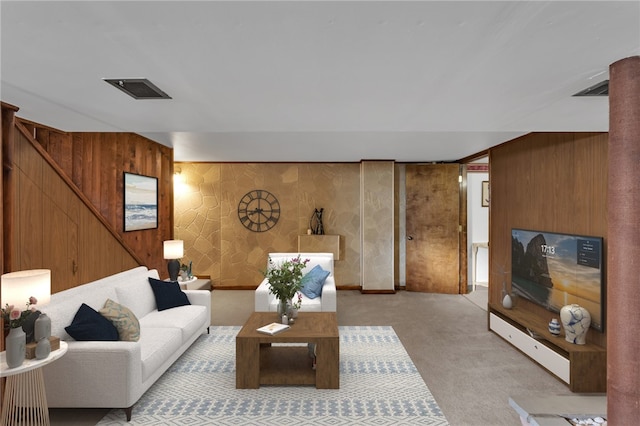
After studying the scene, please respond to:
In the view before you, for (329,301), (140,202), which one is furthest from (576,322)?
(140,202)

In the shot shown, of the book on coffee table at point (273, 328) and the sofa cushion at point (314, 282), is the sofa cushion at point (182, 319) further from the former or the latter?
the sofa cushion at point (314, 282)

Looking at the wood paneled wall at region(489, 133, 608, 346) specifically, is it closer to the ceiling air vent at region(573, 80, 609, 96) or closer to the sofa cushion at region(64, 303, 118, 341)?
the ceiling air vent at region(573, 80, 609, 96)

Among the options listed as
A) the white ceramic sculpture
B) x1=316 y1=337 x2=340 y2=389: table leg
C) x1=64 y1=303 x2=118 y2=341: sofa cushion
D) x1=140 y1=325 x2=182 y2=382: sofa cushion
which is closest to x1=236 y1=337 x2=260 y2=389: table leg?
x1=316 y1=337 x2=340 y2=389: table leg

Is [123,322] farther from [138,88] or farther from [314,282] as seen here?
[314,282]

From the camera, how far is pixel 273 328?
127 inches

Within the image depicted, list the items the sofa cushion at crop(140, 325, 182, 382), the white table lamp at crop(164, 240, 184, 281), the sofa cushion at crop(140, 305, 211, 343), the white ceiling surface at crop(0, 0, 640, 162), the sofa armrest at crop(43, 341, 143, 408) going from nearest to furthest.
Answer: the white ceiling surface at crop(0, 0, 640, 162), the sofa armrest at crop(43, 341, 143, 408), the sofa cushion at crop(140, 325, 182, 382), the sofa cushion at crop(140, 305, 211, 343), the white table lamp at crop(164, 240, 184, 281)

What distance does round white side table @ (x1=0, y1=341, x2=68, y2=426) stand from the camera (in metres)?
2.30

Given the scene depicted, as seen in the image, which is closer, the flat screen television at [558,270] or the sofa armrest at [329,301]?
the flat screen television at [558,270]

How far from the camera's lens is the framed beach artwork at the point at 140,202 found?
14.9 feet

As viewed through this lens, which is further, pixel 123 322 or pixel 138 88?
pixel 123 322

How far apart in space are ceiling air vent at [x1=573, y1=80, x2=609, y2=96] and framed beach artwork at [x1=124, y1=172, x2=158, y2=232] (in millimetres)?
4695

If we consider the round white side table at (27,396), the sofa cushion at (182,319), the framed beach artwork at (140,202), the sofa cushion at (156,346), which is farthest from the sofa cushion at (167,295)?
the round white side table at (27,396)

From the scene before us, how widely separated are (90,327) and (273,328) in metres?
1.45

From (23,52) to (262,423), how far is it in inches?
103
